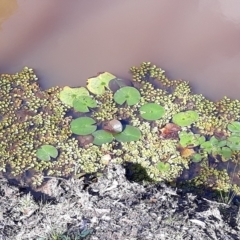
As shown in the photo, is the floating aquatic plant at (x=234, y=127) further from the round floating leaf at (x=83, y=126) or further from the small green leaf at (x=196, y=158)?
the round floating leaf at (x=83, y=126)

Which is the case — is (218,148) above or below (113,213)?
above

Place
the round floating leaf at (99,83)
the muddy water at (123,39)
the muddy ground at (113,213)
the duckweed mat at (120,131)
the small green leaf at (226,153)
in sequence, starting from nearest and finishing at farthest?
the muddy ground at (113,213) < the duckweed mat at (120,131) < the small green leaf at (226,153) < the round floating leaf at (99,83) < the muddy water at (123,39)

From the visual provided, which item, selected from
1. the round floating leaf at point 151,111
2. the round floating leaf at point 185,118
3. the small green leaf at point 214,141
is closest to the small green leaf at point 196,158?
the small green leaf at point 214,141

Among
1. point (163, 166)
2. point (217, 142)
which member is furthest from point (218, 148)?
point (163, 166)

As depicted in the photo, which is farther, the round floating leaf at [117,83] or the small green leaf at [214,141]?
the round floating leaf at [117,83]

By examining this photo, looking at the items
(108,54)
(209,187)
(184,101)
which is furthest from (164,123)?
(108,54)

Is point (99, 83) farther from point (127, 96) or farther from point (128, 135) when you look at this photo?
point (128, 135)

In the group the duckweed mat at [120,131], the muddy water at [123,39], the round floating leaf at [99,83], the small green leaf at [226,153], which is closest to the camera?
the duckweed mat at [120,131]

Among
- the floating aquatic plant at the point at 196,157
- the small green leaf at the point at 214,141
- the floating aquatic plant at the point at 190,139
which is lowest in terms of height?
the floating aquatic plant at the point at 196,157
